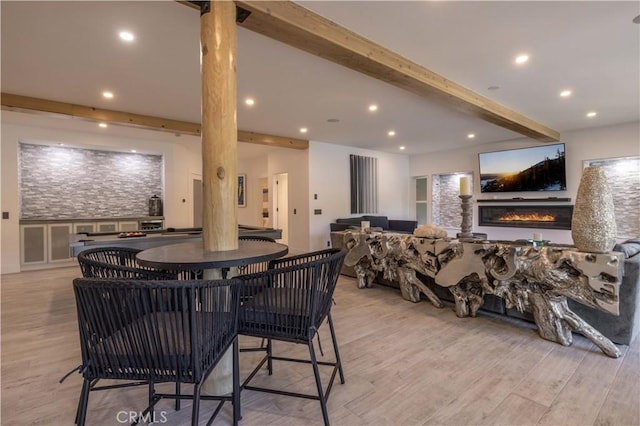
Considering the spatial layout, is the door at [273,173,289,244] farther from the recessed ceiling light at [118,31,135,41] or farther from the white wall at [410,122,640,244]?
the recessed ceiling light at [118,31,135,41]

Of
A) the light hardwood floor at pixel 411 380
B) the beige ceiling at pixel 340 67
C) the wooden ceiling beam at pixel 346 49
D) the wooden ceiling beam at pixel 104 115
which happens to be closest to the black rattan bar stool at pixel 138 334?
the light hardwood floor at pixel 411 380

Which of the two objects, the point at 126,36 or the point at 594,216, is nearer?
the point at 594,216

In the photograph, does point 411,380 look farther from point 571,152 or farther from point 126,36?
point 571,152

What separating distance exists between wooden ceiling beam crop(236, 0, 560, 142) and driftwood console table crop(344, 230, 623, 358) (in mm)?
1714

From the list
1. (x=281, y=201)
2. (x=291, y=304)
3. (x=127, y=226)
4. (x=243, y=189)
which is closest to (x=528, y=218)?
(x=281, y=201)

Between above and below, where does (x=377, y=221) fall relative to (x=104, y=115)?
below

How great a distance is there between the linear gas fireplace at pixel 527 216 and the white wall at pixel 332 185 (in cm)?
236

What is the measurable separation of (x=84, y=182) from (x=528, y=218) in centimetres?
932

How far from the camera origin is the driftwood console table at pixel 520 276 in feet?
7.48

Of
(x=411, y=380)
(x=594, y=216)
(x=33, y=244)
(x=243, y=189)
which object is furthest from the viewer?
(x=243, y=189)

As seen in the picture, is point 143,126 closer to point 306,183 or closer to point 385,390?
point 306,183

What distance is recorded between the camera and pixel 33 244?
213 inches

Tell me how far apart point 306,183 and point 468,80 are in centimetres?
392

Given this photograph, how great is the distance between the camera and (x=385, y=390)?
192 cm
